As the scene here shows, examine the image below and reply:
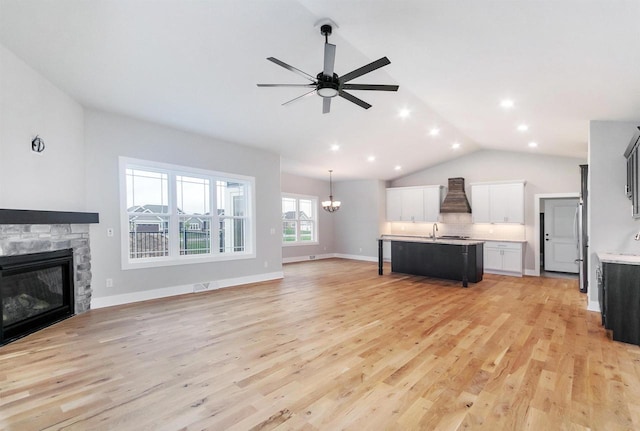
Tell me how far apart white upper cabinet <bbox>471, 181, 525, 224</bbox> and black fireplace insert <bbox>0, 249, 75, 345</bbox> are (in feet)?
28.1

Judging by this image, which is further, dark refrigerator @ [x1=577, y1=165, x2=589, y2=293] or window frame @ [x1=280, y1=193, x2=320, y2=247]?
window frame @ [x1=280, y1=193, x2=320, y2=247]

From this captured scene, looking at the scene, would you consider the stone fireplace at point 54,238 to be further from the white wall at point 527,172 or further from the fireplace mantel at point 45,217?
the white wall at point 527,172

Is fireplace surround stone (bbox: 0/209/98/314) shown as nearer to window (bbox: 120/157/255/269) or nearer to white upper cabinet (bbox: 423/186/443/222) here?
window (bbox: 120/157/255/269)

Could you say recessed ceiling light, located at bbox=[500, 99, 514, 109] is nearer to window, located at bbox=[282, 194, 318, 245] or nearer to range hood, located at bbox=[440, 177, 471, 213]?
range hood, located at bbox=[440, 177, 471, 213]

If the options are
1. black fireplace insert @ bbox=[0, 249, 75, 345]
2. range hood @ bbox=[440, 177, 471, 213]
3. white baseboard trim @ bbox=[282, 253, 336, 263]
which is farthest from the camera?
white baseboard trim @ bbox=[282, 253, 336, 263]

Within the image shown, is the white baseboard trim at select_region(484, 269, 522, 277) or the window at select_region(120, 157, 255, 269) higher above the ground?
the window at select_region(120, 157, 255, 269)

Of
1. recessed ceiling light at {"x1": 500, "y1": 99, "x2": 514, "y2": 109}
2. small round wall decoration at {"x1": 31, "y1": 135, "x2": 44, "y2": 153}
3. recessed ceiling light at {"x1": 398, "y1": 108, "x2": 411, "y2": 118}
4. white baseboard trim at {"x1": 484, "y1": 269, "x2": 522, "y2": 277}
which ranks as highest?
recessed ceiling light at {"x1": 398, "y1": 108, "x2": 411, "y2": 118}

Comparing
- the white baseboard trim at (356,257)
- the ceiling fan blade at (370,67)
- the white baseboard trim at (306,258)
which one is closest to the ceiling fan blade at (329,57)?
the ceiling fan blade at (370,67)

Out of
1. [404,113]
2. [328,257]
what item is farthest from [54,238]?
[328,257]

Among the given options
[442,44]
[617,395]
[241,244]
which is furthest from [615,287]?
[241,244]

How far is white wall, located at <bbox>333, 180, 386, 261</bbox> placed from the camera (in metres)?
10.1

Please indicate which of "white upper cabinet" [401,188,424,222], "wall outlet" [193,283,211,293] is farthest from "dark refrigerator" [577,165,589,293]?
"wall outlet" [193,283,211,293]

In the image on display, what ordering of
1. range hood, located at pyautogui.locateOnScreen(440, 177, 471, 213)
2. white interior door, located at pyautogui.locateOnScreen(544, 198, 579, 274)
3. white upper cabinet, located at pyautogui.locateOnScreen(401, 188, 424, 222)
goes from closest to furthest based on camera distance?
white interior door, located at pyautogui.locateOnScreen(544, 198, 579, 274)
range hood, located at pyautogui.locateOnScreen(440, 177, 471, 213)
white upper cabinet, located at pyautogui.locateOnScreen(401, 188, 424, 222)

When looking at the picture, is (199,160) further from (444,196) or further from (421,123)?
(444,196)
